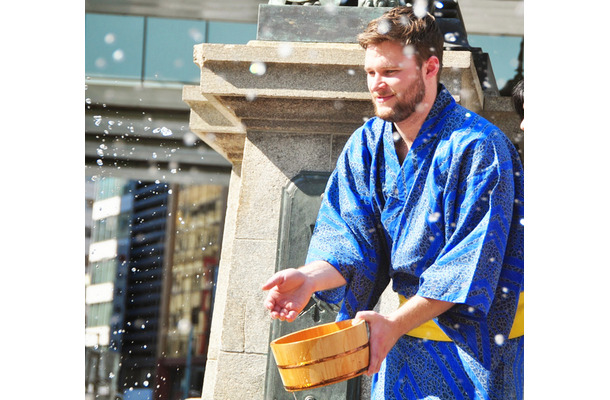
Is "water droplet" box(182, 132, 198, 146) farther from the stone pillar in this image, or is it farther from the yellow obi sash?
the yellow obi sash

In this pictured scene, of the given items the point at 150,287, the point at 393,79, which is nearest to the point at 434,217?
the point at 393,79

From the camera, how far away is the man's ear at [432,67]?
86.5 inches

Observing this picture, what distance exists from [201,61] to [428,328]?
158 cm

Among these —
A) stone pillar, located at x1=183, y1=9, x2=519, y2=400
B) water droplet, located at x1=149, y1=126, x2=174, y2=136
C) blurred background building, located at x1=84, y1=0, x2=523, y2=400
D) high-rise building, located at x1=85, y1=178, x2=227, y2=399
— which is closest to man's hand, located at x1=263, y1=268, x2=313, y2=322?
stone pillar, located at x1=183, y1=9, x2=519, y2=400

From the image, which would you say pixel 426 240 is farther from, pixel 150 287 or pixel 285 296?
pixel 150 287

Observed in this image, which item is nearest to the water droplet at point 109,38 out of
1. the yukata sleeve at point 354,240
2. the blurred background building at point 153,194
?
the blurred background building at point 153,194

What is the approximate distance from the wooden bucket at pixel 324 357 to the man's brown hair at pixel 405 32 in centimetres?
73

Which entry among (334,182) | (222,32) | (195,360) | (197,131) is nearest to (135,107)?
(222,32)

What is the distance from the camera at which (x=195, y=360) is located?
1452 centimetres

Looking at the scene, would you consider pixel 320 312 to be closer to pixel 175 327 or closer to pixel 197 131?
pixel 197 131

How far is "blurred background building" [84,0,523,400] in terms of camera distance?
1099 centimetres

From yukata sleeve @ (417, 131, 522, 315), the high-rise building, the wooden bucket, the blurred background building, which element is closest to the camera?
the wooden bucket

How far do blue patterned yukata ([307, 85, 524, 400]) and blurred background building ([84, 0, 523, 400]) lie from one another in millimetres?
3956

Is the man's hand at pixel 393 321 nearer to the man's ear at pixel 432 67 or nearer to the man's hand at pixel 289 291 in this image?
the man's hand at pixel 289 291
